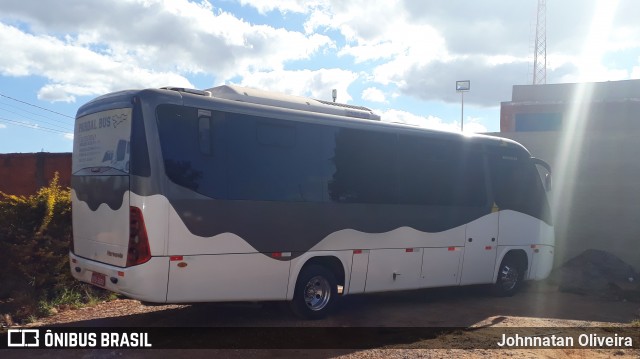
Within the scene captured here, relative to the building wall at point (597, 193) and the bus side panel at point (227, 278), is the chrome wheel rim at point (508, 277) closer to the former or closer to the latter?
the building wall at point (597, 193)

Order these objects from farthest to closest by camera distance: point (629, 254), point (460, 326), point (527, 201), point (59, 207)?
point (629, 254)
point (527, 201)
point (59, 207)
point (460, 326)

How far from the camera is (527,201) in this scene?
1277cm

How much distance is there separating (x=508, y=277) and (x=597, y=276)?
321 centimetres

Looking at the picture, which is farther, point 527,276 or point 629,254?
point 629,254

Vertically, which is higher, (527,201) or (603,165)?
(603,165)

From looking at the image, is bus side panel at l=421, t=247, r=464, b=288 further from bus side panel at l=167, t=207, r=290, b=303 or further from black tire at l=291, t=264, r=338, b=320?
bus side panel at l=167, t=207, r=290, b=303

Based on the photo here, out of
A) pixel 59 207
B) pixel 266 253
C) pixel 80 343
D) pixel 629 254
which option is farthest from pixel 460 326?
pixel 629 254

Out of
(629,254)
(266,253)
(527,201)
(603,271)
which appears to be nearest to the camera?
(266,253)

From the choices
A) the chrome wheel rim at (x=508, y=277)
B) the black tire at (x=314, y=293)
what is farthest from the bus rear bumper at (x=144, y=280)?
the chrome wheel rim at (x=508, y=277)

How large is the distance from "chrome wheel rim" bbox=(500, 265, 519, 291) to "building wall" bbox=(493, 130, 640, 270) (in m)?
5.00

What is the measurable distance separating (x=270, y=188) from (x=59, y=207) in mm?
4259

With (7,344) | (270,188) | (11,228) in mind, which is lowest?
(7,344)

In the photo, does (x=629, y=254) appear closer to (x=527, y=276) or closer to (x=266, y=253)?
(x=527, y=276)

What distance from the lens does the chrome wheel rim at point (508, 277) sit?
12.3 metres
